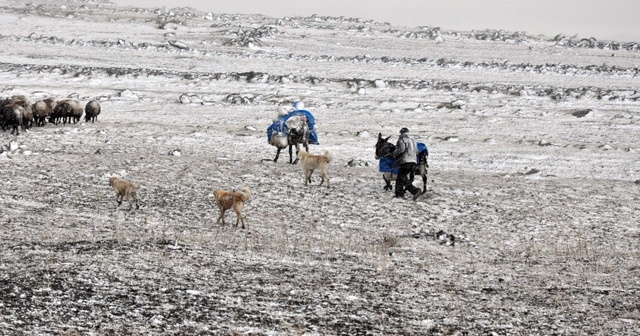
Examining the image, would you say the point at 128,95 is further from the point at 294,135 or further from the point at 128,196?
the point at 128,196

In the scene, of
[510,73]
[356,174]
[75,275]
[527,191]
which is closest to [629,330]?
[75,275]

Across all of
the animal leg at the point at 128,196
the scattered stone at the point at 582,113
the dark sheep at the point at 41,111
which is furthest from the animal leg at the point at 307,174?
the scattered stone at the point at 582,113

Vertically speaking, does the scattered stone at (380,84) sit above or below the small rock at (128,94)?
above

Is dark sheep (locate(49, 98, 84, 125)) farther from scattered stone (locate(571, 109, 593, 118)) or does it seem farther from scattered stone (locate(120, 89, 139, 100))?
scattered stone (locate(571, 109, 593, 118))

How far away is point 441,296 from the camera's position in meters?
9.82

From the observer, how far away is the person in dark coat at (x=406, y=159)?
15656mm

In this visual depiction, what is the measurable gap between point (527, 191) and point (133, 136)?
11.7 meters

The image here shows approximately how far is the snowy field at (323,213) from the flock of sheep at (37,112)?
21.5 inches

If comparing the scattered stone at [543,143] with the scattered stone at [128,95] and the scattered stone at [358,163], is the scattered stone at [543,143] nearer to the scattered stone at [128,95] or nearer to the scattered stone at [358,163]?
the scattered stone at [358,163]

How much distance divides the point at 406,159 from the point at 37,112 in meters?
13.8

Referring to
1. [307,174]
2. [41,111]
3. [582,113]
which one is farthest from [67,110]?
[582,113]

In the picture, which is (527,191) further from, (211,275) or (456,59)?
(456,59)

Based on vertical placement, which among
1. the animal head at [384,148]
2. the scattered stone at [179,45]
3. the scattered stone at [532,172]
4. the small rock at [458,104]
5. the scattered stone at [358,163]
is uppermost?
the scattered stone at [179,45]

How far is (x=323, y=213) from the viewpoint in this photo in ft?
47.9
